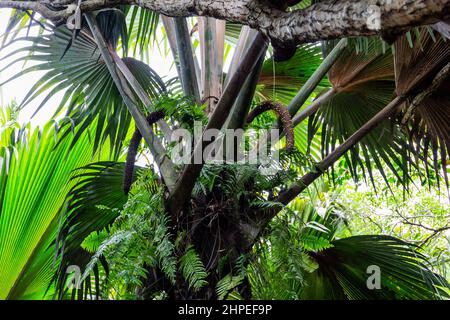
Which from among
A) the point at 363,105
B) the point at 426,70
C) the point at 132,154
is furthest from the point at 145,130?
the point at 363,105

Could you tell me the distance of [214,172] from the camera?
1638 millimetres

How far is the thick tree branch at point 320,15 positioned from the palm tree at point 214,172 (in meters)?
0.07

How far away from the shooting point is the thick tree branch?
73 cm

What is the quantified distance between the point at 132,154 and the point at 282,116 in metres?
0.53

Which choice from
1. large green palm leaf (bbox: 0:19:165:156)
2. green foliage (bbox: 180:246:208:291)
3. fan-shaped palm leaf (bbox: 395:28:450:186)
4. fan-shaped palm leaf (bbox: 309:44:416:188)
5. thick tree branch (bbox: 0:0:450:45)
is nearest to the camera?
thick tree branch (bbox: 0:0:450:45)

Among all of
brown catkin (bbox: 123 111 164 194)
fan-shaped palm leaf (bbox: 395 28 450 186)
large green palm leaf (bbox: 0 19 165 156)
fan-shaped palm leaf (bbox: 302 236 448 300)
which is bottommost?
fan-shaped palm leaf (bbox: 302 236 448 300)

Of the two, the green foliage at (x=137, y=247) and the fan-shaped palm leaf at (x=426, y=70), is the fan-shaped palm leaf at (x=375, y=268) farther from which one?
the green foliage at (x=137, y=247)

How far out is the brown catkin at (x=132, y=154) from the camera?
1.71 metres

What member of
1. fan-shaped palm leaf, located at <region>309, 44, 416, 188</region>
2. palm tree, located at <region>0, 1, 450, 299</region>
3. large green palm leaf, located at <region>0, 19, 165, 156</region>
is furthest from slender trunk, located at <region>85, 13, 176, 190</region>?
fan-shaped palm leaf, located at <region>309, 44, 416, 188</region>

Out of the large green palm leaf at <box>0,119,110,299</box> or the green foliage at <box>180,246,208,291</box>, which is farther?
the large green palm leaf at <box>0,119,110,299</box>

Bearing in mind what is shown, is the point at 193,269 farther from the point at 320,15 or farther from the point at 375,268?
the point at 375,268

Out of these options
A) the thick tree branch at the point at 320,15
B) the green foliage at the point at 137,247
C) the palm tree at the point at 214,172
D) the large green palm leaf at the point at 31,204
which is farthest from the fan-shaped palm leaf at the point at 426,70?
the large green palm leaf at the point at 31,204

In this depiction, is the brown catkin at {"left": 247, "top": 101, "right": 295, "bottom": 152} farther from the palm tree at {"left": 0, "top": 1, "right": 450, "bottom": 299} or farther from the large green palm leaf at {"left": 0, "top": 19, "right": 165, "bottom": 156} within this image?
the large green palm leaf at {"left": 0, "top": 19, "right": 165, "bottom": 156}
